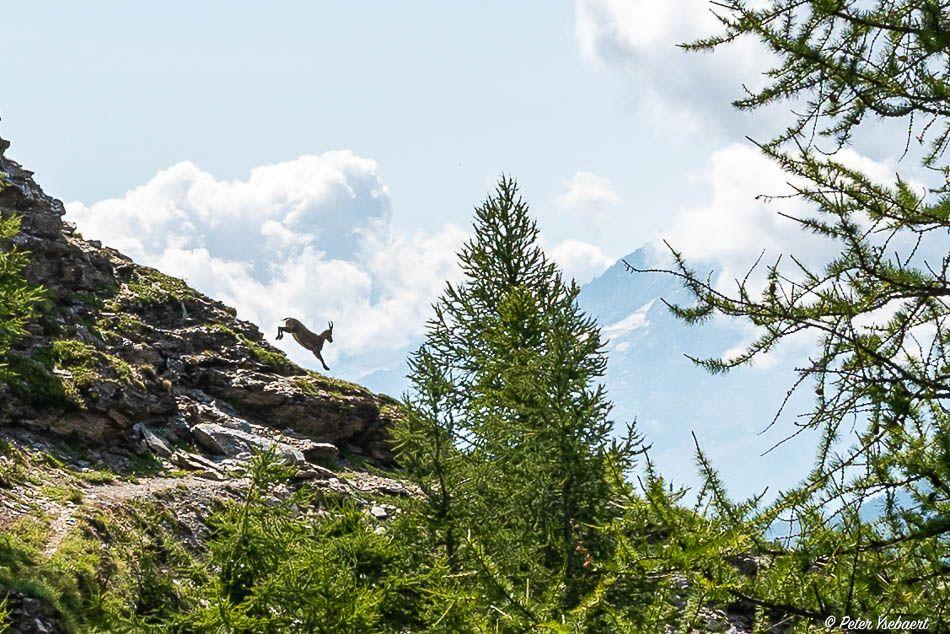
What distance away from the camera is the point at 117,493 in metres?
20.2

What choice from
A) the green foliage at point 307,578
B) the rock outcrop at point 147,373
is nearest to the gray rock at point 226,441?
the rock outcrop at point 147,373

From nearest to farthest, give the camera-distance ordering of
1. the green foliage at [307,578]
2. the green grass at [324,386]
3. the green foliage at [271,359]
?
the green foliage at [307,578] → the green grass at [324,386] → the green foliage at [271,359]

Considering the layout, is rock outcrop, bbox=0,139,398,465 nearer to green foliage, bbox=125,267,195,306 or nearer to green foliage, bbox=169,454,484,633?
green foliage, bbox=125,267,195,306

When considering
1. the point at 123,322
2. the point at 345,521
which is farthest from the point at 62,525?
the point at 123,322

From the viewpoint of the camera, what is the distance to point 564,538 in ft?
42.6

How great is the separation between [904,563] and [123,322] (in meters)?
36.2

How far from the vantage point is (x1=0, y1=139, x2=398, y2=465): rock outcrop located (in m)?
25.8

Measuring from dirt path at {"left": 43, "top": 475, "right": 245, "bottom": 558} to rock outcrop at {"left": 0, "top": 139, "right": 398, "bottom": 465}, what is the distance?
268 cm

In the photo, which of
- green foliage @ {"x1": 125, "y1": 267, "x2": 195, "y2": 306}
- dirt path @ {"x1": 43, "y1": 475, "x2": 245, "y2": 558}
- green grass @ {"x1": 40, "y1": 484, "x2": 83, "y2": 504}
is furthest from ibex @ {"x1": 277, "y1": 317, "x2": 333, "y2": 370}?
green grass @ {"x1": 40, "y1": 484, "x2": 83, "y2": 504}

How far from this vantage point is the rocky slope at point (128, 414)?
16703 millimetres

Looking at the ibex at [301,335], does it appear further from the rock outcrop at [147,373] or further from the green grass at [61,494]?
the green grass at [61,494]

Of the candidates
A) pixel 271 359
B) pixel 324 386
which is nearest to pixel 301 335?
pixel 271 359

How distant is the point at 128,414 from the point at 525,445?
18.9 m

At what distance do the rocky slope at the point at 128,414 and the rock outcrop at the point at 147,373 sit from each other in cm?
7
